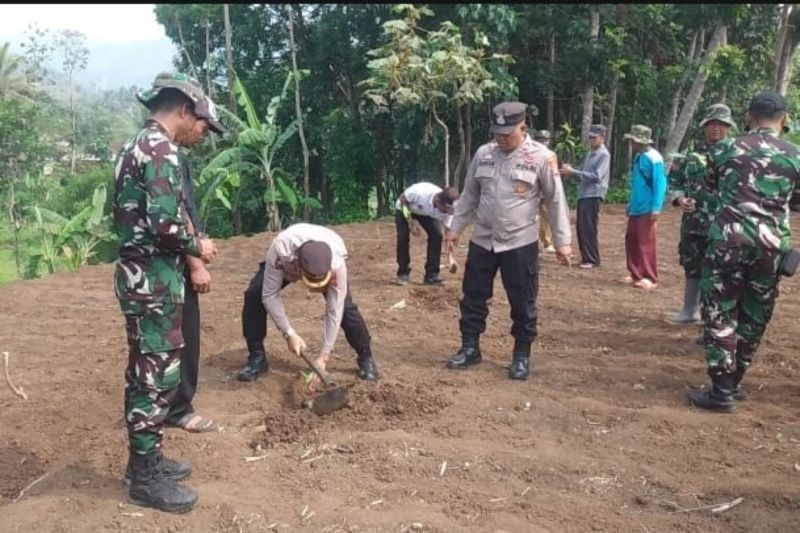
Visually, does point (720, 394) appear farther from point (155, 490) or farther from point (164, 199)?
point (164, 199)

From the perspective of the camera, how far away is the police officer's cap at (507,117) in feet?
15.6

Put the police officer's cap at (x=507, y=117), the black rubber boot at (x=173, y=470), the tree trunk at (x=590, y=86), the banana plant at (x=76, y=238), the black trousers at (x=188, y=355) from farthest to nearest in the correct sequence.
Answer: the tree trunk at (x=590, y=86) < the banana plant at (x=76, y=238) < the police officer's cap at (x=507, y=117) < the black trousers at (x=188, y=355) < the black rubber boot at (x=173, y=470)

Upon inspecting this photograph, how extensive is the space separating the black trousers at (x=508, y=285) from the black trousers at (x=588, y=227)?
12.3 feet

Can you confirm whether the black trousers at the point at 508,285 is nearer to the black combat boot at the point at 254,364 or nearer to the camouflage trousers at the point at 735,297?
the camouflage trousers at the point at 735,297

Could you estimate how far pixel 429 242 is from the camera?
7836 mm

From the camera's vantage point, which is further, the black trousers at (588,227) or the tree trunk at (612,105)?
the tree trunk at (612,105)

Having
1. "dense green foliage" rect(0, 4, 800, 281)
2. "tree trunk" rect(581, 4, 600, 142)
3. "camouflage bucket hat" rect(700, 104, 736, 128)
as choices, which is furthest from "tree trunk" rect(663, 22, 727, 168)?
"camouflage bucket hat" rect(700, 104, 736, 128)

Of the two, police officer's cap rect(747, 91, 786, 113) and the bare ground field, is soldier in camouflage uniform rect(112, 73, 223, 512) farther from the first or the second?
police officer's cap rect(747, 91, 786, 113)

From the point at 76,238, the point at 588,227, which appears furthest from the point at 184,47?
the point at 588,227

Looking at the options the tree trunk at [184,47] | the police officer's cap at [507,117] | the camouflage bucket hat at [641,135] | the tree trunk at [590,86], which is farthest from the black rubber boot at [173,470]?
the tree trunk at [184,47]

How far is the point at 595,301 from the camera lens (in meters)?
7.32

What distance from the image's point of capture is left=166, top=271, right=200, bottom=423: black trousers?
394cm

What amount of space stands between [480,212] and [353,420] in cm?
169

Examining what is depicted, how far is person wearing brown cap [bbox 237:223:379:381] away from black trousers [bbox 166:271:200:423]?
49 centimetres
